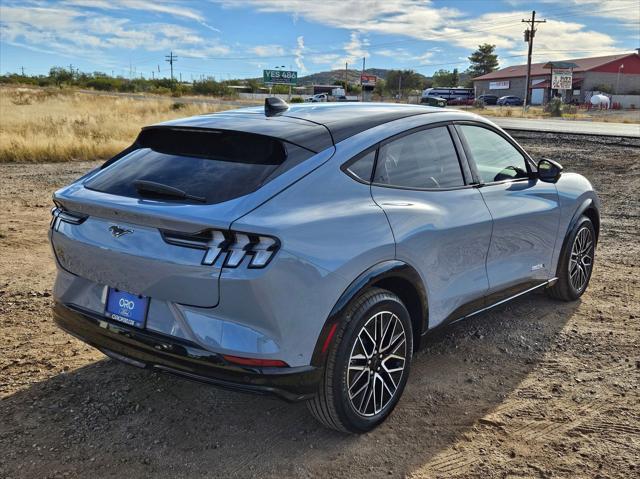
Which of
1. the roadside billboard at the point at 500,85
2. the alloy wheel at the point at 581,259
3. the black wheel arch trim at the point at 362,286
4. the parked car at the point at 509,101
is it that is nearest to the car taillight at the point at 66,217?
the black wheel arch trim at the point at 362,286

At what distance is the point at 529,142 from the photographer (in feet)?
54.4

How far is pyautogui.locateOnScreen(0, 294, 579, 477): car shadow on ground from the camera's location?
2875 millimetres

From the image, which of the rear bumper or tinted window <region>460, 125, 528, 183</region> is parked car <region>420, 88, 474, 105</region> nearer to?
tinted window <region>460, 125, 528, 183</region>

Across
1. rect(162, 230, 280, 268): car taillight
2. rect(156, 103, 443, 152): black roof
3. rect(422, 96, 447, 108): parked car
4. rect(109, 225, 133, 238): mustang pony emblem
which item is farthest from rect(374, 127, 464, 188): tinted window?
rect(422, 96, 447, 108): parked car

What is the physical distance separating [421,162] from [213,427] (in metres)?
1.93

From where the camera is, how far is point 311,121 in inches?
130

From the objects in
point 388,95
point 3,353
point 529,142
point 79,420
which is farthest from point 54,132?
point 388,95

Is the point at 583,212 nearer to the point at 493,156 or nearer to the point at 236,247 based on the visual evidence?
the point at 493,156

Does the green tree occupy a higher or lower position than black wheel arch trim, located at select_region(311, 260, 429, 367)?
higher

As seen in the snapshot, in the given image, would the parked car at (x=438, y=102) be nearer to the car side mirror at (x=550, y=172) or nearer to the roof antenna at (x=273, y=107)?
the car side mirror at (x=550, y=172)

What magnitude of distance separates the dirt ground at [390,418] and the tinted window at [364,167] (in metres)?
1.09

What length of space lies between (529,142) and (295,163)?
49.7 ft

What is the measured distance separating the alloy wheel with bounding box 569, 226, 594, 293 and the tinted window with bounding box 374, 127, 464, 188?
1.79m

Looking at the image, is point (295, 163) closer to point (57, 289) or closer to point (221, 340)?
point (221, 340)
